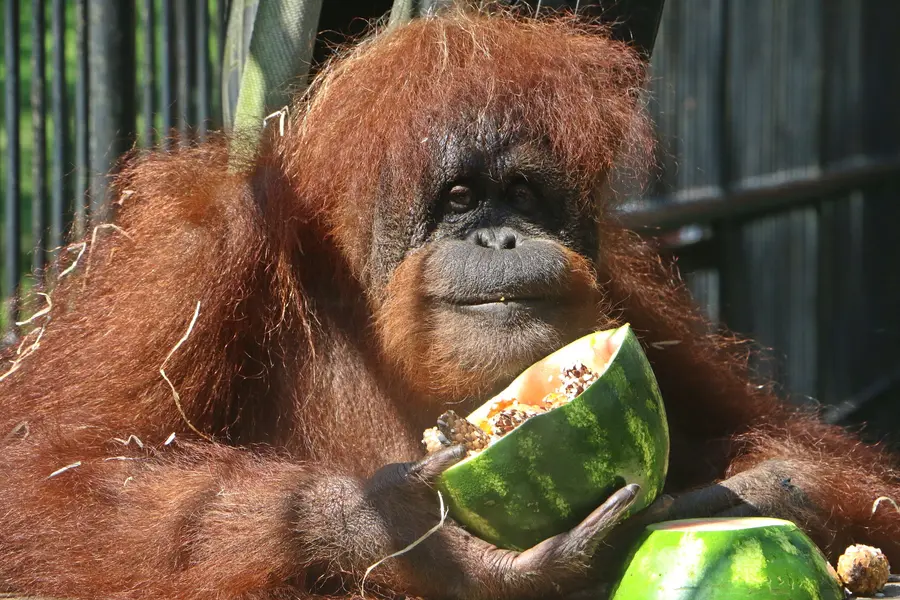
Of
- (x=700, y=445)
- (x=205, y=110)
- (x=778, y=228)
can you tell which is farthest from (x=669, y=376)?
(x=778, y=228)

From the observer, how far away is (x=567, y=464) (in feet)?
7.48

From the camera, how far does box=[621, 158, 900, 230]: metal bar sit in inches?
221

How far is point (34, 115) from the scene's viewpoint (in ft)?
13.4

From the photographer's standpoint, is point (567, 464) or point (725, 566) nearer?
point (725, 566)

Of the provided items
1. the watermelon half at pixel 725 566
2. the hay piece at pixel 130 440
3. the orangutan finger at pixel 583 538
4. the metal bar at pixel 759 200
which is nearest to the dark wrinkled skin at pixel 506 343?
the orangutan finger at pixel 583 538

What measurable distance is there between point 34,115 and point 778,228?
5642mm

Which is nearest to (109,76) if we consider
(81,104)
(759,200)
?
(81,104)

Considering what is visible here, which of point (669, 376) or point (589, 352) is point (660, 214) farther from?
point (589, 352)

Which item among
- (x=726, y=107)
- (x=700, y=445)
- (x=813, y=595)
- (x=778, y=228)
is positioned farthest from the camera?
(x=778, y=228)

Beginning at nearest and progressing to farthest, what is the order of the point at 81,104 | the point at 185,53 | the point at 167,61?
the point at 81,104, the point at 167,61, the point at 185,53

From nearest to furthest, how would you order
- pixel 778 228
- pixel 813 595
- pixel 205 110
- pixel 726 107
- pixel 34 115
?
pixel 813 595 → pixel 34 115 → pixel 205 110 → pixel 726 107 → pixel 778 228

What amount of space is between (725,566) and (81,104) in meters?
2.99

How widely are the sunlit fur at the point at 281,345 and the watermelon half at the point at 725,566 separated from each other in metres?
0.56

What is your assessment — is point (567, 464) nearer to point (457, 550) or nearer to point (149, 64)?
point (457, 550)
